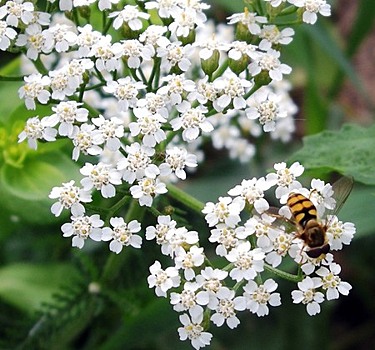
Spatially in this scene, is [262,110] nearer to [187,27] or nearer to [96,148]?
[187,27]

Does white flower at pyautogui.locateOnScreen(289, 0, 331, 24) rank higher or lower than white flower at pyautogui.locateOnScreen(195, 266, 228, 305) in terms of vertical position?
higher

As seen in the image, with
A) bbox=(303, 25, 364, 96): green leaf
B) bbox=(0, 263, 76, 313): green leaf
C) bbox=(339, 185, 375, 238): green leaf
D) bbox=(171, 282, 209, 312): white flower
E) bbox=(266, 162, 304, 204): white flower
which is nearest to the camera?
bbox=(171, 282, 209, 312): white flower

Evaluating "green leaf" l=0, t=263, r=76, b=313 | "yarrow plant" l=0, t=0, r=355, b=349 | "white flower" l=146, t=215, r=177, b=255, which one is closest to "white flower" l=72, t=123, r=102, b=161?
Result: "yarrow plant" l=0, t=0, r=355, b=349

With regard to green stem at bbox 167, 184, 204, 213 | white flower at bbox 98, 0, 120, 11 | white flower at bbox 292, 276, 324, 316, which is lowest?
green stem at bbox 167, 184, 204, 213

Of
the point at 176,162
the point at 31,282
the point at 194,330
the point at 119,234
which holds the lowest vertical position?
the point at 31,282

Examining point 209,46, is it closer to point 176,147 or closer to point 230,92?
point 230,92

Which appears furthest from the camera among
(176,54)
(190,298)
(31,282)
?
(31,282)

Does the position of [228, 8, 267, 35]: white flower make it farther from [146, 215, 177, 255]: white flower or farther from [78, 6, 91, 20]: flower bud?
[146, 215, 177, 255]: white flower

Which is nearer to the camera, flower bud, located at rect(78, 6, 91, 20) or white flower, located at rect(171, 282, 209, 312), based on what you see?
white flower, located at rect(171, 282, 209, 312)

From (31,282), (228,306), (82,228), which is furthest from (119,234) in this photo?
(31,282)
